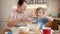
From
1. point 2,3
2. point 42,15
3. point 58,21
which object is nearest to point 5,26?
point 2,3

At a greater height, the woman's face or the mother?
the woman's face

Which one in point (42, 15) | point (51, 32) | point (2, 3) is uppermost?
point (2, 3)

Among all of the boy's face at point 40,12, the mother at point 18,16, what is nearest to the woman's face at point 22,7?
the mother at point 18,16

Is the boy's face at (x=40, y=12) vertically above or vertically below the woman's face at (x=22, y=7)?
below

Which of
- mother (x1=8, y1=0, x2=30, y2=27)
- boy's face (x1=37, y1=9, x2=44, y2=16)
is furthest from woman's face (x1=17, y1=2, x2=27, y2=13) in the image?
boy's face (x1=37, y1=9, x2=44, y2=16)

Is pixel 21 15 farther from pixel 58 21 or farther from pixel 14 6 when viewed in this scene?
pixel 58 21

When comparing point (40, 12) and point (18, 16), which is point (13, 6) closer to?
point (18, 16)

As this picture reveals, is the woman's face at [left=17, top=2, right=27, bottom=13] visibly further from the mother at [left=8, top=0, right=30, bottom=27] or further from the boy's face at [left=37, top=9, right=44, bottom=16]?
the boy's face at [left=37, top=9, right=44, bottom=16]

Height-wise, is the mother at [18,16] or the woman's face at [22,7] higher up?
the woman's face at [22,7]

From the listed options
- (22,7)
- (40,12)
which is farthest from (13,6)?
(40,12)

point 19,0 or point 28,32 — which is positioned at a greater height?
point 19,0

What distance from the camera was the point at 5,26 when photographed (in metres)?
0.83

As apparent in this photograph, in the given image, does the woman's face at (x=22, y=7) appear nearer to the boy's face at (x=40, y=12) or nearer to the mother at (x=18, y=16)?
the mother at (x=18, y=16)

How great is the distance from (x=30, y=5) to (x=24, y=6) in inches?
2.1
